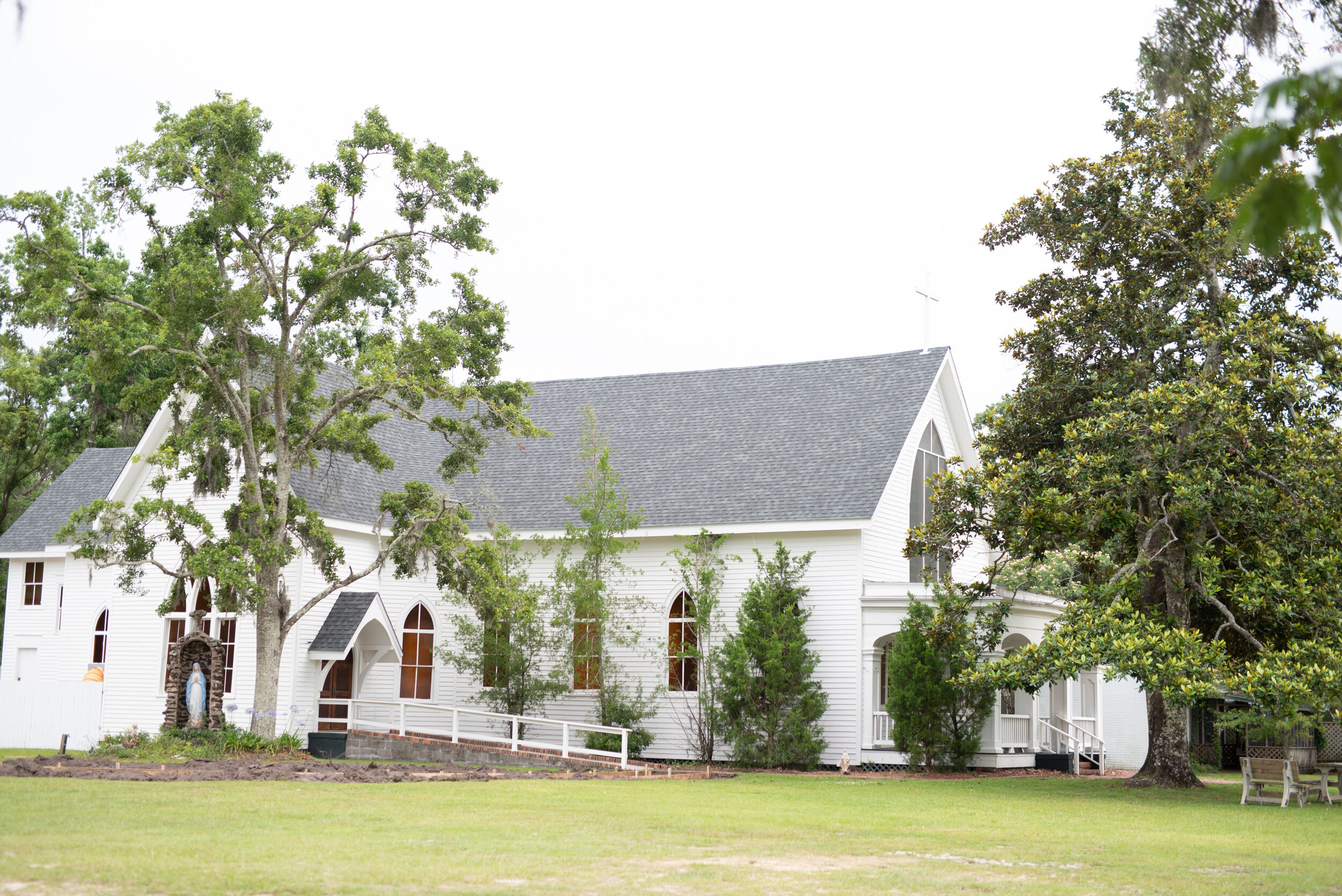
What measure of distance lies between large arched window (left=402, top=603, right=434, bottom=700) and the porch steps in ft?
Result: 12.2

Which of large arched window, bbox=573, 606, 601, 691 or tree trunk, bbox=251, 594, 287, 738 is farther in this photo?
large arched window, bbox=573, 606, 601, 691

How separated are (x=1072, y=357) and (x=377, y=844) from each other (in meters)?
16.8

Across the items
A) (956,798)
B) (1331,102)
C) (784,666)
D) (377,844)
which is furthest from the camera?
(784,666)

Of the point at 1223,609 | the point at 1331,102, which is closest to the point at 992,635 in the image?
the point at 1223,609

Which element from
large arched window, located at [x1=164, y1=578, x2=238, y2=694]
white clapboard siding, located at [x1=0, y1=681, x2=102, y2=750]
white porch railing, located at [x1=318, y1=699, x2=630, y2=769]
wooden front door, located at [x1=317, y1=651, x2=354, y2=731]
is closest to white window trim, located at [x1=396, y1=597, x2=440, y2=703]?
white porch railing, located at [x1=318, y1=699, x2=630, y2=769]

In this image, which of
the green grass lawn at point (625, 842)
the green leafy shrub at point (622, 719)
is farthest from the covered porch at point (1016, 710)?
the green grass lawn at point (625, 842)

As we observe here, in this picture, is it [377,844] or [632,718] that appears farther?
[632,718]

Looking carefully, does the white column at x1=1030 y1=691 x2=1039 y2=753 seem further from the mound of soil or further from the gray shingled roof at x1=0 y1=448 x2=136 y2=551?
the gray shingled roof at x1=0 y1=448 x2=136 y2=551

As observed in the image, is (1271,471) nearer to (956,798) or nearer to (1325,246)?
(1325,246)

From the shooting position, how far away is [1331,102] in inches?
136

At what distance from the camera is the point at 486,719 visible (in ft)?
94.9

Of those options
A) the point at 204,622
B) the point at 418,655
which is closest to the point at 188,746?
the point at 204,622

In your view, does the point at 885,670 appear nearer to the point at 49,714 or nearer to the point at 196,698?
the point at 196,698

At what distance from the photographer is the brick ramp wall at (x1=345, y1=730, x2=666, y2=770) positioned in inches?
938
